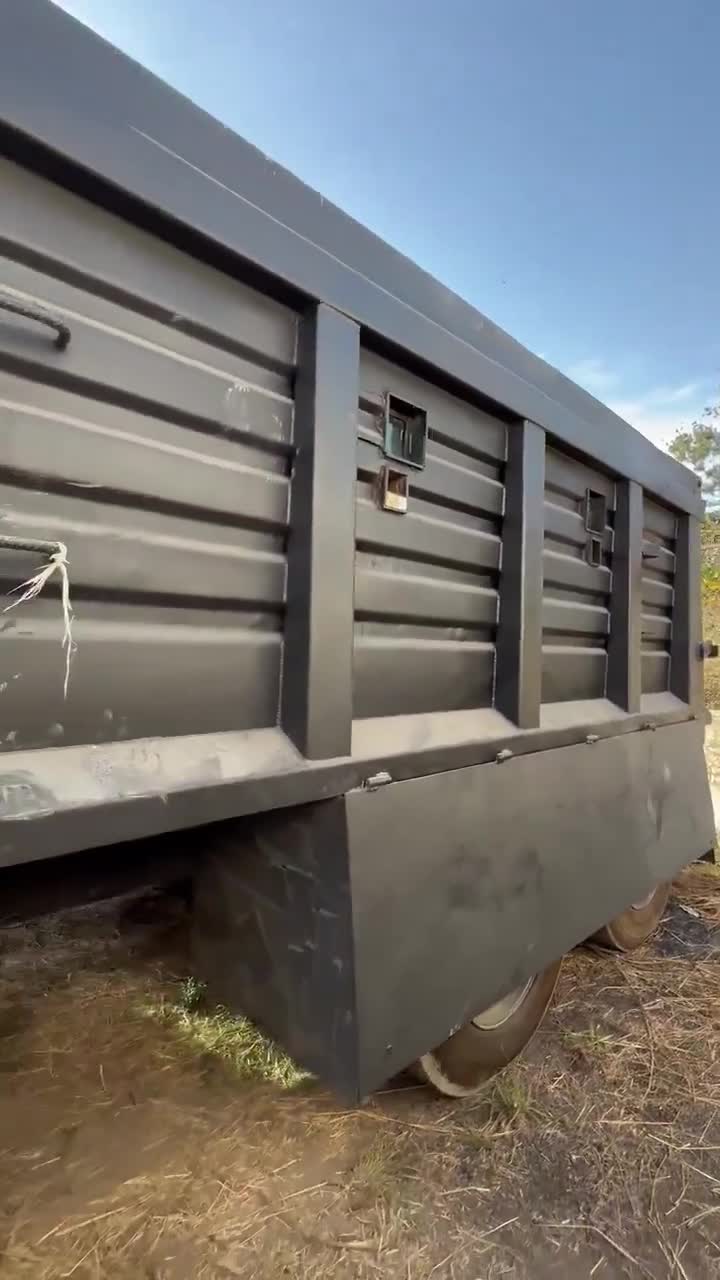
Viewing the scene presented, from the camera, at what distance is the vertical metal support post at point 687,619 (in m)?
3.30

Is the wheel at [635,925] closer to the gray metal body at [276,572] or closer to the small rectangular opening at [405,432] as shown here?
the gray metal body at [276,572]

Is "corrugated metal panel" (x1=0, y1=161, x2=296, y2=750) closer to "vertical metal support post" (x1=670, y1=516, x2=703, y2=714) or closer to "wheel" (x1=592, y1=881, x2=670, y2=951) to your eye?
"wheel" (x1=592, y1=881, x2=670, y2=951)

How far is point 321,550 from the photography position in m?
1.40

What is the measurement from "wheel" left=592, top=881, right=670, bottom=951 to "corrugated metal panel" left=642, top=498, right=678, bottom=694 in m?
0.90

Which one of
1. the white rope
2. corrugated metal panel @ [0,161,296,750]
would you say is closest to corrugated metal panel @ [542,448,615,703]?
corrugated metal panel @ [0,161,296,750]

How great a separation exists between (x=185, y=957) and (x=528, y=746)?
1.43 meters

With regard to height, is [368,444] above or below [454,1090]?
above

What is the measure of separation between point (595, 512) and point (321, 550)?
5.00 feet

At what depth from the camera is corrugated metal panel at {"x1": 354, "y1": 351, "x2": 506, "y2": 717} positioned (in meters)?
1.61

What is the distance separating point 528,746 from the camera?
6.55ft

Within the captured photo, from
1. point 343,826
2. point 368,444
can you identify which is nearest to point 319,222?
point 368,444

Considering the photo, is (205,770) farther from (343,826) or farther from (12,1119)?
(12,1119)

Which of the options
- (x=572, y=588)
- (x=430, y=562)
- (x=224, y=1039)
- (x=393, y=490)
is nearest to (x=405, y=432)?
(x=393, y=490)

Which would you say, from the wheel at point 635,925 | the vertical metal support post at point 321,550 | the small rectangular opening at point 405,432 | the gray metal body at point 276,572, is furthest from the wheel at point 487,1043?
the small rectangular opening at point 405,432
